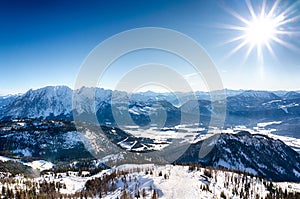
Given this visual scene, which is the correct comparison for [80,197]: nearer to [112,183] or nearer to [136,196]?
[112,183]

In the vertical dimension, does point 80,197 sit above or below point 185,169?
below

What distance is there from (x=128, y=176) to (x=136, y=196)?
11656 mm

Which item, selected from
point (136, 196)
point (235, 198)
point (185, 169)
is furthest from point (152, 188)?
point (185, 169)

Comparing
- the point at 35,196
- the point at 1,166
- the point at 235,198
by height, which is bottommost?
the point at 1,166

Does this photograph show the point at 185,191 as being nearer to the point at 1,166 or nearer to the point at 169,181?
the point at 169,181

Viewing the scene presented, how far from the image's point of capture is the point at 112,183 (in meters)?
48.3

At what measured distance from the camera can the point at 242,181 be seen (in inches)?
2079

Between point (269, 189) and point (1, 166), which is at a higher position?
point (269, 189)

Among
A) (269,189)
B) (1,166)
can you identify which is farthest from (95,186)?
(1,166)

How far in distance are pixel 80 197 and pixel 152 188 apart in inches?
512

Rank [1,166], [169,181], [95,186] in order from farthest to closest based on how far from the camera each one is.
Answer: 1. [1,166]
2. [95,186]
3. [169,181]

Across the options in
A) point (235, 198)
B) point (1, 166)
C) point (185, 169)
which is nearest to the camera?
point (235, 198)

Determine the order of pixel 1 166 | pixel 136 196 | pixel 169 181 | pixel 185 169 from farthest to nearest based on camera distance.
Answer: pixel 1 166 < pixel 185 169 < pixel 169 181 < pixel 136 196

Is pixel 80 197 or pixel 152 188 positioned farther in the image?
pixel 80 197
